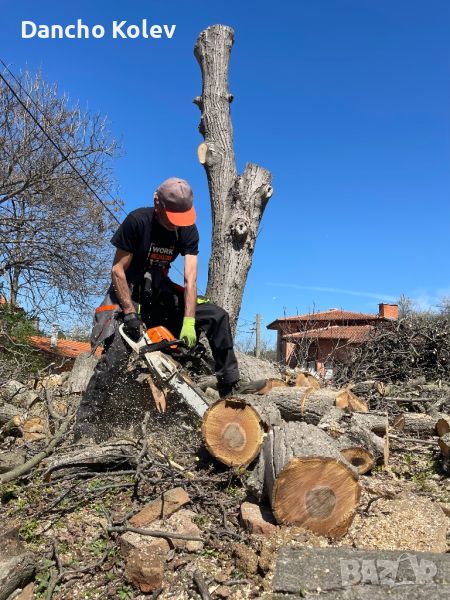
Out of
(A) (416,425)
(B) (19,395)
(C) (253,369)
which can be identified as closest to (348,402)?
(A) (416,425)

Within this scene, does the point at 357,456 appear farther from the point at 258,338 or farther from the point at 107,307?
the point at 258,338

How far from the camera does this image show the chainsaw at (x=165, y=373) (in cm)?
369

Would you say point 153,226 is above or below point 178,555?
above

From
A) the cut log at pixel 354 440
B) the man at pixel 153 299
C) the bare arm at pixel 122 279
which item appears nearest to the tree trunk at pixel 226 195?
the man at pixel 153 299

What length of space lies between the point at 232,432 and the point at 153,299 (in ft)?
4.70

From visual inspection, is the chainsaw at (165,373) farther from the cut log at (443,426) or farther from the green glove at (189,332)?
the cut log at (443,426)

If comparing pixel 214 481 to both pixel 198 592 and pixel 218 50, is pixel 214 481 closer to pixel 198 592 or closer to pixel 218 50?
pixel 198 592

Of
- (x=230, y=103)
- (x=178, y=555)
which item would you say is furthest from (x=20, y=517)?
(x=230, y=103)

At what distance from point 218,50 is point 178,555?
5.91m

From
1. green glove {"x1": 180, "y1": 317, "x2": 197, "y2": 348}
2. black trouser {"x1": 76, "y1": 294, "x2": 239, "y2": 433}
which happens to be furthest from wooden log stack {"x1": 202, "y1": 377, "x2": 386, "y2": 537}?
green glove {"x1": 180, "y1": 317, "x2": 197, "y2": 348}

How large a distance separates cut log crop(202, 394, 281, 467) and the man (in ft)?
2.55

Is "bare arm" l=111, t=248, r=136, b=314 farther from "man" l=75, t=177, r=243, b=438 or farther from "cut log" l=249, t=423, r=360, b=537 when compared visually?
"cut log" l=249, t=423, r=360, b=537

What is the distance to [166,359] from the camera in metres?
3.73

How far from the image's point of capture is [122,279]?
13.3 feet
